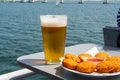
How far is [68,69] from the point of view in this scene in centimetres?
59

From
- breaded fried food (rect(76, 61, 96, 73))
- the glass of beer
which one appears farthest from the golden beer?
breaded fried food (rect(76, 61, 96, 73))

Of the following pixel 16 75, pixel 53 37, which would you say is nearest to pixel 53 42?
pixel 53 37

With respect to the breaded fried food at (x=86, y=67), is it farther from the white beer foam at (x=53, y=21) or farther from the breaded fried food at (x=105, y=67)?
the white beer foam at (x=53, y=21)

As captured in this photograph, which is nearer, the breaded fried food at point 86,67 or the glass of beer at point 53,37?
the breaded fried food at point 86,67

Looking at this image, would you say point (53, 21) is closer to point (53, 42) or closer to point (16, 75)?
point (53, 42)

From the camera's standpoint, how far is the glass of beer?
68cm

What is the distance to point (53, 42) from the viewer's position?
68 centimetres

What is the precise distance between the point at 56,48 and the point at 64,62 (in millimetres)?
82

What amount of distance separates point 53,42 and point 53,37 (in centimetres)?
1

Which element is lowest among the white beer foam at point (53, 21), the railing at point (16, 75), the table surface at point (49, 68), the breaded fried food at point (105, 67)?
the railing at point (16, 75)

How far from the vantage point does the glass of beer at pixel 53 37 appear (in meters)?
0.68

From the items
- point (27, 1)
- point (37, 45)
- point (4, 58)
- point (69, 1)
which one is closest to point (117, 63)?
point (4, 58)

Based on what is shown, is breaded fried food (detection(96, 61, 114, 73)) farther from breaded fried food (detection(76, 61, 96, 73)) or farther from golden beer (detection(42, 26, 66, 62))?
golden beer (detection(42, 26, 66, 62))

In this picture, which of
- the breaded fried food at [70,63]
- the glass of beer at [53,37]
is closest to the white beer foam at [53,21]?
the glass of beer at [53,37]
